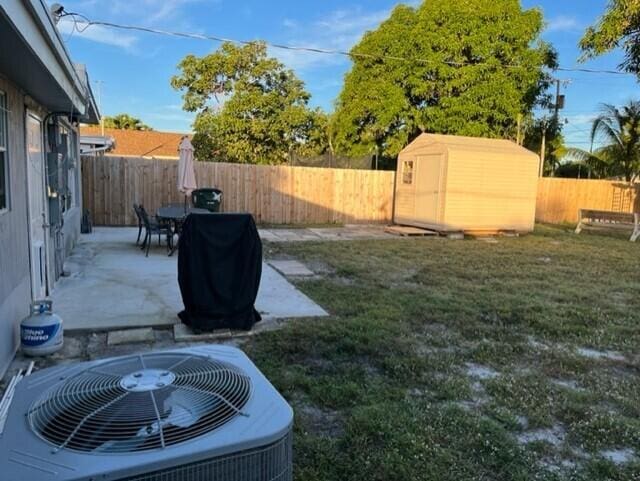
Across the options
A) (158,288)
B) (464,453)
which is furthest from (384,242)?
(464,453)

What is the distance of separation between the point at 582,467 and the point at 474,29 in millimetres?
16778

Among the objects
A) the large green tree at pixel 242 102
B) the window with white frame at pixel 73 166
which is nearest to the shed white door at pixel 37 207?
the window with white frame at pixel 73 166

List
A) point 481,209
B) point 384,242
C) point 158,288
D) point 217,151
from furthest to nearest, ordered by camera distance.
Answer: point 217,151
point 481,209
point 384,242
point 158,288

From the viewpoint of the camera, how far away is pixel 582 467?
2371 millimetres

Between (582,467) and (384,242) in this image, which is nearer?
(582,467)

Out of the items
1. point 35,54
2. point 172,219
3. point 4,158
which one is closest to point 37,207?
point 4,158

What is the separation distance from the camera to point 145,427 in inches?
43.7

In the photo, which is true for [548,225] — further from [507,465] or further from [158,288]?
[507,465]

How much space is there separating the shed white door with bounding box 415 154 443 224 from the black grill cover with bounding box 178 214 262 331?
8319mm

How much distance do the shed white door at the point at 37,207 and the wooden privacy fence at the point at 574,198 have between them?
635 inches

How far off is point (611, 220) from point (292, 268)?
1002 cm

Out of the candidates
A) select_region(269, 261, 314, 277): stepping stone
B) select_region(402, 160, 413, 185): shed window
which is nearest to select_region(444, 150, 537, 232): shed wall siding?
select_region(402, 160, 413, 185): shed window

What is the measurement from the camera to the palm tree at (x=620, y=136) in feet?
55.1

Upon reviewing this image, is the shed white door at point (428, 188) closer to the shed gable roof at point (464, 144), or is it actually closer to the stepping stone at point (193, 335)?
the shed gable roof at point (464, 144)
